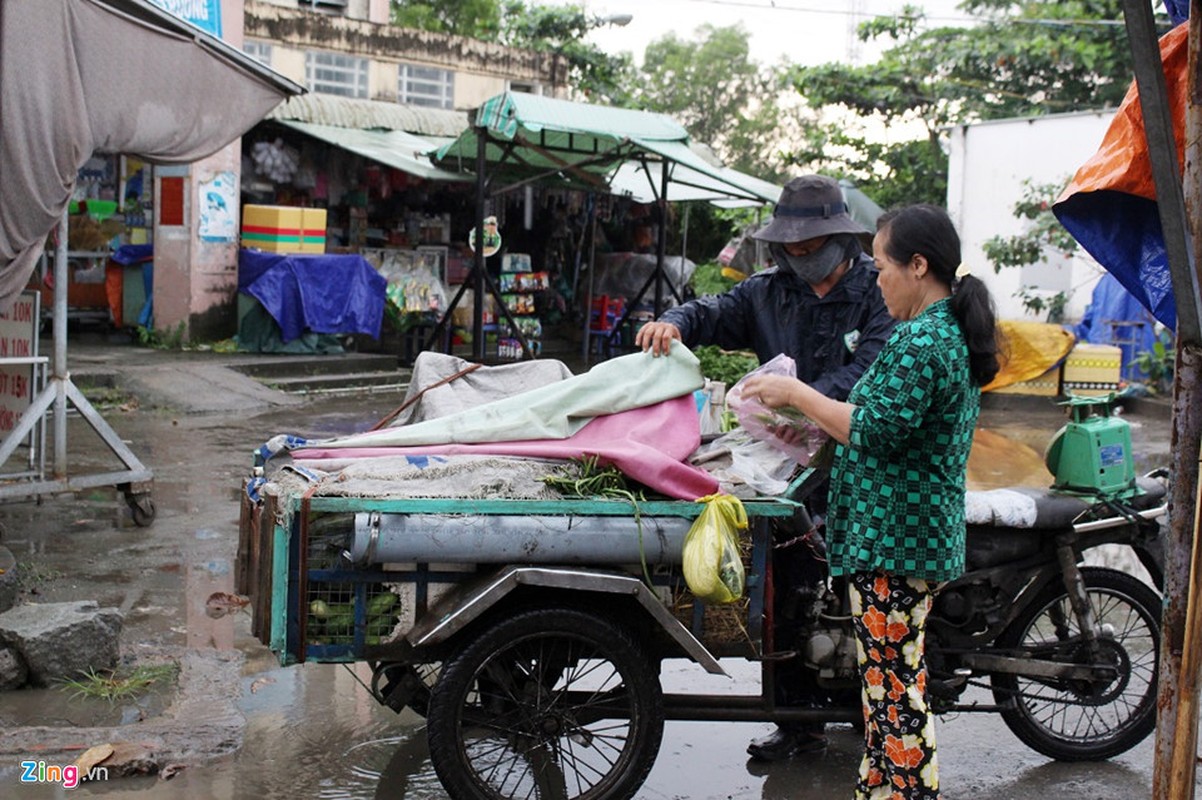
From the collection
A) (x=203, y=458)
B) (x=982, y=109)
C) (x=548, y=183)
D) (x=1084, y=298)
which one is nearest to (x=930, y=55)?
(x=982, y=109)

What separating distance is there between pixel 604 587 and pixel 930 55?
19313 millimetres

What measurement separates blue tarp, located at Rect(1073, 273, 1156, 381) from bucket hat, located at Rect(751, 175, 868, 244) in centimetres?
1171

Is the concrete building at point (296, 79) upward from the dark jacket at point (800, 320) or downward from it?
upward

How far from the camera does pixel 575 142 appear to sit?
1562 centimetres

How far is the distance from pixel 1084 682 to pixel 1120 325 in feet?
39.8

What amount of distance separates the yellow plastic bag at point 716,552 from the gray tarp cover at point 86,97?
154 inches

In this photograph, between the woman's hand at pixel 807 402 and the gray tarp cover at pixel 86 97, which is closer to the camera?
the woman's hand at pixel 807 402

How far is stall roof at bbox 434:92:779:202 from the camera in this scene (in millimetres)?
13500

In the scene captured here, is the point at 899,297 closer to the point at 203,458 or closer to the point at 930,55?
the point at 203,458

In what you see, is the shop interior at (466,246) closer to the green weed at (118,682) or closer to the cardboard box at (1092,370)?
the cardboard box at (1092,370)

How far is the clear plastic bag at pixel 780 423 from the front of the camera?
12.2 feet

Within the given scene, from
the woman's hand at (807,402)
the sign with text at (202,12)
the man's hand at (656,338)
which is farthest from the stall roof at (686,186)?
the woman's hand at (807,402)

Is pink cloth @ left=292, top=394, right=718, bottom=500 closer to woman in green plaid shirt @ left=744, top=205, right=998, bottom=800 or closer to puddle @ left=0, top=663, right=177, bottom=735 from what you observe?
woman in green plaid shirt @ left=744, top=205, right=998, bottom=800

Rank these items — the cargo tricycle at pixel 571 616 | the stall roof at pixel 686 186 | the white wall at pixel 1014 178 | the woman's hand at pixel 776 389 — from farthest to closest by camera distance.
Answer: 1. the white wall at pixel 1014 178
2. the stall roof at pixel 686 186
3. the cargo tricycle at pixel 571 616
4. the woman's hand at pixel 776 389
